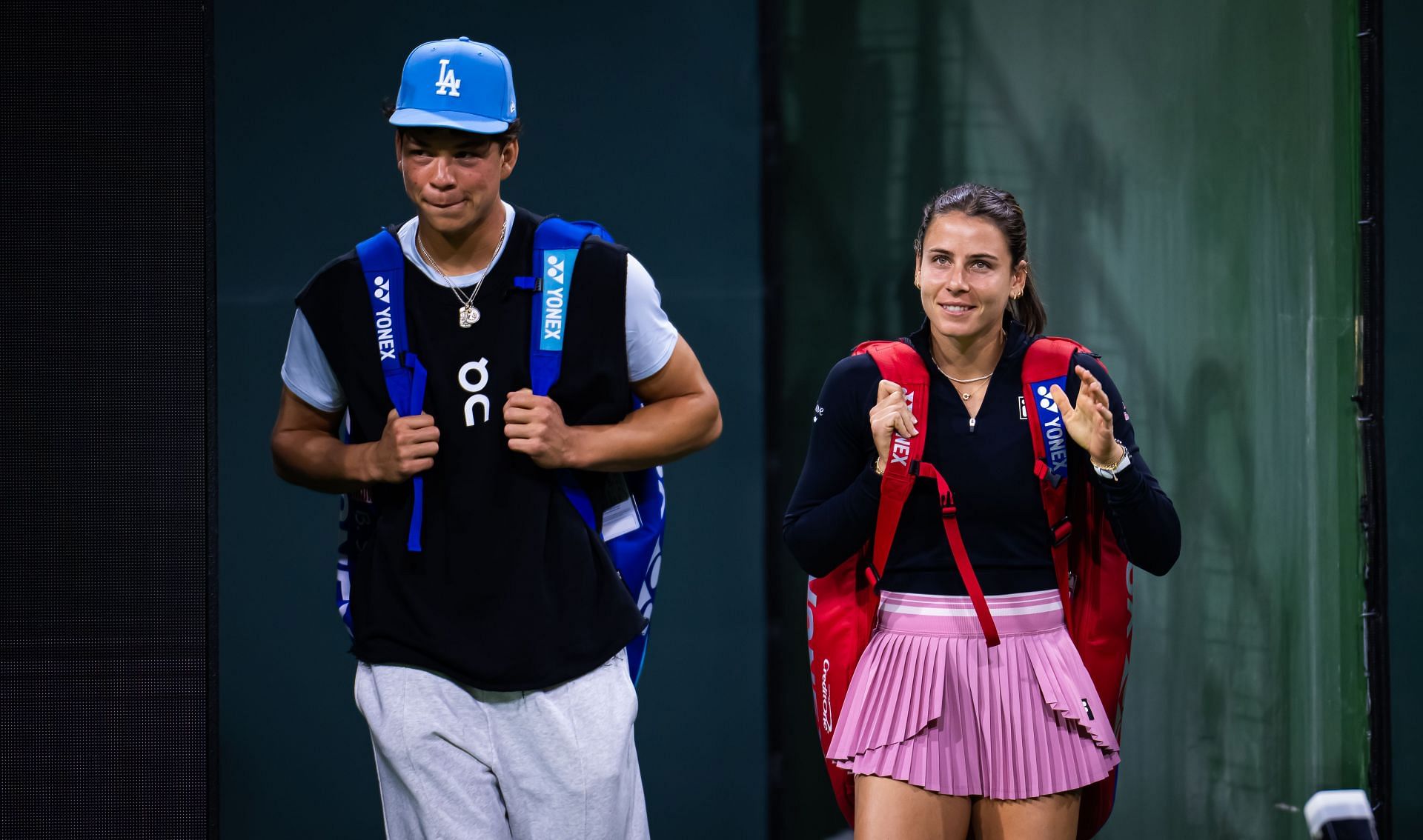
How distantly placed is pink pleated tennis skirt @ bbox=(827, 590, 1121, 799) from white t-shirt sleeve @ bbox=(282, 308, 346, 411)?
46.7 inches

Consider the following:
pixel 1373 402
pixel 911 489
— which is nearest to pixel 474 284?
pixel 911 489

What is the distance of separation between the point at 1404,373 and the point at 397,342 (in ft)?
13.0

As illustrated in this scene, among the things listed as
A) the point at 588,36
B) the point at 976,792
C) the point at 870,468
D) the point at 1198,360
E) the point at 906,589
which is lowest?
the point at 976,792

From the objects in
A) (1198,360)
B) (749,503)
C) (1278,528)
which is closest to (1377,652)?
(1278,528)

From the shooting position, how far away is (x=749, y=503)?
4832 millimetres

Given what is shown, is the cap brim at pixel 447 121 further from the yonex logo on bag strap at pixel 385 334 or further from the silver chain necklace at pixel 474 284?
the yonex logo on bag strap at pixel 385 334

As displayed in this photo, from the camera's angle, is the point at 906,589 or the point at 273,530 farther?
the point at 273,530

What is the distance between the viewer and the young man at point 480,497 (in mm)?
2729

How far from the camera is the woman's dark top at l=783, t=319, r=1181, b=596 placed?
296cm

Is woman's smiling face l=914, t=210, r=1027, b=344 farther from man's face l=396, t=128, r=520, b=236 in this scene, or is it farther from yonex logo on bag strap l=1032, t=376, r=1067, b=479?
man's face l=396, t=128, r=520, b=236

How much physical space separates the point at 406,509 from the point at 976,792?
1212 millimetres

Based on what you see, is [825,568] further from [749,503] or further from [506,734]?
[749,503]

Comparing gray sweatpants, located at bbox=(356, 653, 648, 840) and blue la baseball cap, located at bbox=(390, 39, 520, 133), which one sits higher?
blue la baseball cap, located at bbox=(390, 39, 520, 133)

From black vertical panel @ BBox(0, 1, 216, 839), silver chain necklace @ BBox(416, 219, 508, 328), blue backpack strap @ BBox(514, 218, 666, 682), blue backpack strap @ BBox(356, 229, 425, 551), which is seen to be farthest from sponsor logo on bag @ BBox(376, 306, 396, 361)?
black vertical panel @ BBox(0, 1, 216, 839)
